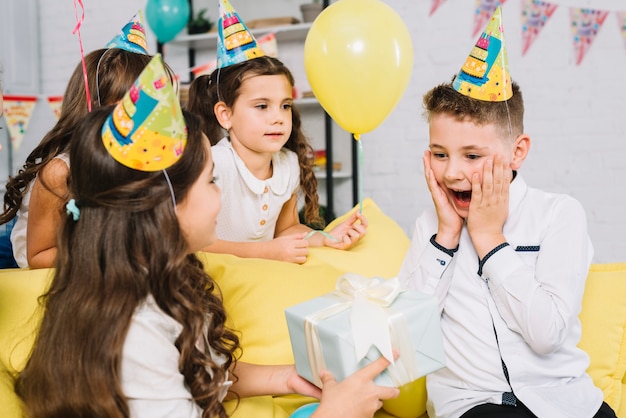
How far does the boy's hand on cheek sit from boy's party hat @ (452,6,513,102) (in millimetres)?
156

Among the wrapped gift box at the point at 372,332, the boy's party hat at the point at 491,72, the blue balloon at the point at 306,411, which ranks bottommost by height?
the blue balloon at the point at 306,411

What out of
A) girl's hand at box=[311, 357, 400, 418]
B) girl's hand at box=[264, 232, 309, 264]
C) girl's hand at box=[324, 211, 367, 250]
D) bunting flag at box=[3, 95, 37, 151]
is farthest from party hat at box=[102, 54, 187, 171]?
bunting flag at box=[3, 95, 37, 151]

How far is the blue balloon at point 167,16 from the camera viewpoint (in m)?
3.74

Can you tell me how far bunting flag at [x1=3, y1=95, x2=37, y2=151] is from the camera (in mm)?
4027

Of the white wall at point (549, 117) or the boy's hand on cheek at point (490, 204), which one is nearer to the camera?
the boy's hand on cheek at point (490, 204)

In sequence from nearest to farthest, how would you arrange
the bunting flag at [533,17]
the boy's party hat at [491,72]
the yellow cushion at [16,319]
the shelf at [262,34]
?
1. the yellow cushion at [16,319]
2. the boy's party hat at [491,72]
3. the bunting flag at [533,17]
4. the shelf at [262,34]

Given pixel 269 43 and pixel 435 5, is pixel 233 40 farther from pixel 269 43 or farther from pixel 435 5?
pixel 435 5

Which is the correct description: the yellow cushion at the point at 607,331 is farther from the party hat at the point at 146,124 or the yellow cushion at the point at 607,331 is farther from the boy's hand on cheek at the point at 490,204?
the party hat at the point at 146,124

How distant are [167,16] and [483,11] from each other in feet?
5.98

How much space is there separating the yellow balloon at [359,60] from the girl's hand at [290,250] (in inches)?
13.2

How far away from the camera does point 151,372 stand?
972 mm

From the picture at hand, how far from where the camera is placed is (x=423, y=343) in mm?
995

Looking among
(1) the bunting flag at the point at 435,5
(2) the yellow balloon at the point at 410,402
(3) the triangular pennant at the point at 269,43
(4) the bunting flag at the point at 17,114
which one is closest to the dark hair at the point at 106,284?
(2) the yellow balloon at the point at 410,402

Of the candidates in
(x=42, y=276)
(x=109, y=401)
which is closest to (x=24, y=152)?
(x=42, y=276)
